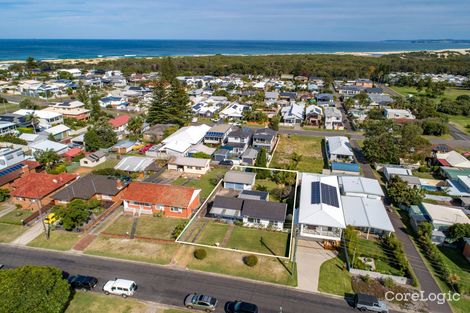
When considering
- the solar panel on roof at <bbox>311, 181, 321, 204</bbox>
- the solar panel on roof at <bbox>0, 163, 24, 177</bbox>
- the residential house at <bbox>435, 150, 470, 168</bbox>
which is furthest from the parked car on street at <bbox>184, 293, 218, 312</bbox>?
the residential house at <bbox>435, 150, 470, 168</bbox>

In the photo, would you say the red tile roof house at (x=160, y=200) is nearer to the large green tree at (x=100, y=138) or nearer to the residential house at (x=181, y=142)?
the residential house at (x=181, y=142)

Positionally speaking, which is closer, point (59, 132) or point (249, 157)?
point (249, 157)

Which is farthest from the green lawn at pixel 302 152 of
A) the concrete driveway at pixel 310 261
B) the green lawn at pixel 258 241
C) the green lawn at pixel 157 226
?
the green lawn at pixel 157 226

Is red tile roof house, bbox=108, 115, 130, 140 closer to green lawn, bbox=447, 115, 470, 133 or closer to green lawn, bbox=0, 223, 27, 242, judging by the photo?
green lawn, bbox=0, 223, 27, 242

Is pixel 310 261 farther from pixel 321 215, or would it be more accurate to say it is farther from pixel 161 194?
pixel 161 194

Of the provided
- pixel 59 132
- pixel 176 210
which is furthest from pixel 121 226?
pixel 59 132

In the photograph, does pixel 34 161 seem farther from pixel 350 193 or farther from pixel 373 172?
pixel 373 172
